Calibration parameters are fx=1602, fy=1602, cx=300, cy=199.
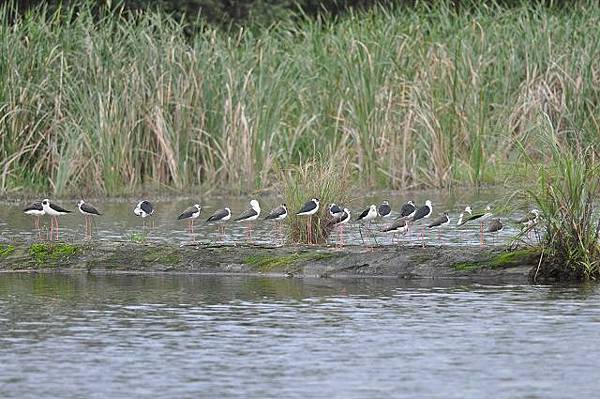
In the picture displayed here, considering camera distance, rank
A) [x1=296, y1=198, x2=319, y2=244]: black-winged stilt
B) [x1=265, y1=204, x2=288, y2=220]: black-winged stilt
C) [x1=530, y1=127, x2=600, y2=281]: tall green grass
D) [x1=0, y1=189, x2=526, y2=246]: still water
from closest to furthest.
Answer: [x1=530, y1=127, x2=600, y2=281]: tall green grass, [x1=296, y1=198, x2=319, y2=244]: black-winged stilt, [x1=265, y1=204, x2=288, y2=220]: black-winged stilt, [x1=0, y1=189, x2=526, y2=246]: still water

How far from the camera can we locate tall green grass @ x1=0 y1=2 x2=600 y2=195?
2194 centimetres

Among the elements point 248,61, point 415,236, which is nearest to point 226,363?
point 415,236

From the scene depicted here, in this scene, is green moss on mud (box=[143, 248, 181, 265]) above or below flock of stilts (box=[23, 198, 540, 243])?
below

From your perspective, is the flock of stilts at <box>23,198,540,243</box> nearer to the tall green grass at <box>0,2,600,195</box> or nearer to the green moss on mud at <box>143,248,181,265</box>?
the green moss on mud at <box>143,248,181,265</box>

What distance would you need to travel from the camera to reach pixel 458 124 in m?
22.6

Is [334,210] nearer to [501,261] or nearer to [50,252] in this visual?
[501,261]

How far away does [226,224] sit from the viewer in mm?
19641

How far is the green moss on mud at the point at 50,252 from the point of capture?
1507cm

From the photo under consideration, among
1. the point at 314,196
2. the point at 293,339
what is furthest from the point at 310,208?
the point at 293,339

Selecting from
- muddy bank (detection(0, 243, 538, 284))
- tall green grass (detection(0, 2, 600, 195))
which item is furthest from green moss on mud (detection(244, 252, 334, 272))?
tall green grass (detection(0, 2, 600, 195))

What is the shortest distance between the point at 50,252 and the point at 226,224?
185 inches

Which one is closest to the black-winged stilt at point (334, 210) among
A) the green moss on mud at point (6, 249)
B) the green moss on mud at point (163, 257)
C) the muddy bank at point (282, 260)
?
the muddy bank at point (282, 260)

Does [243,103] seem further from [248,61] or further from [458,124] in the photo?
[458,124]

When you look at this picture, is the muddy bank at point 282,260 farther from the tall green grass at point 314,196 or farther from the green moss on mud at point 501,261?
the tall green grass at point 314,196
